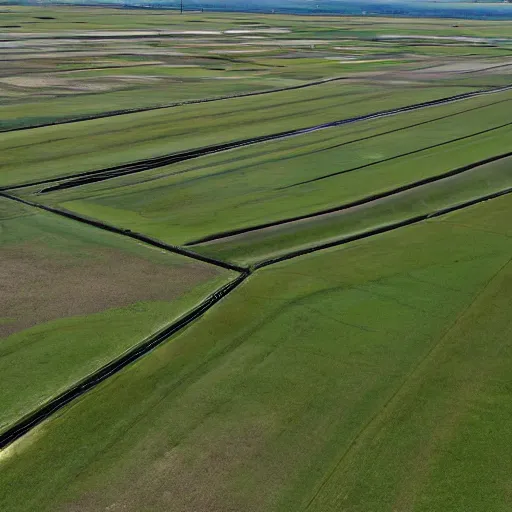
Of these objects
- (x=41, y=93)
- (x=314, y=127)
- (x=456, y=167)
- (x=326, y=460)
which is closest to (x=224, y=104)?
(x=314, y=127)

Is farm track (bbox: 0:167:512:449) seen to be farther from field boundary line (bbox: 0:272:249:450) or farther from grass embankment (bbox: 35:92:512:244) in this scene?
grass embankment (bbox: 35:92:512:244)

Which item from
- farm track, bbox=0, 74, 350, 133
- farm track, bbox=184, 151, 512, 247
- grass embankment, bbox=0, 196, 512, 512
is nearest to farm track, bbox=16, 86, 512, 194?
farm track, bbox=184, 151, 512, 247

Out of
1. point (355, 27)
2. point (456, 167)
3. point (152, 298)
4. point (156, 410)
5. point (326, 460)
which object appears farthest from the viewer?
point (355, 27)

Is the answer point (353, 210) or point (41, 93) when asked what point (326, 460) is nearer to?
point (353, 210)

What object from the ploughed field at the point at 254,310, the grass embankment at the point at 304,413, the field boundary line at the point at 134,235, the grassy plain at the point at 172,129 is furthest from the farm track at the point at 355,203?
the grassy plain at the point at 172,129

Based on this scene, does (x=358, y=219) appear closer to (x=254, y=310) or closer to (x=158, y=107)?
(x=254, y=310)
